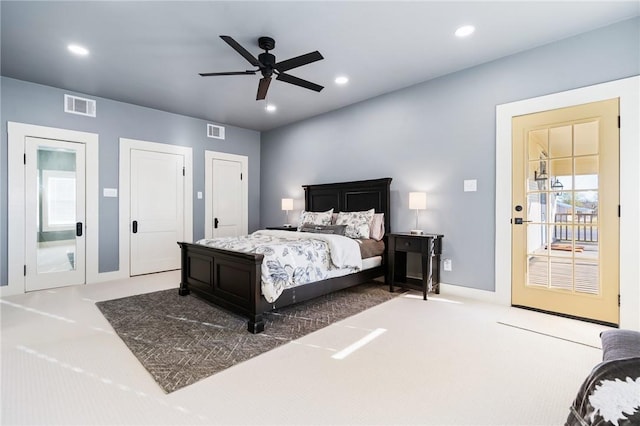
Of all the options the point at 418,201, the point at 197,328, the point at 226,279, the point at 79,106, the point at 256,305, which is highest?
the point at 79,106

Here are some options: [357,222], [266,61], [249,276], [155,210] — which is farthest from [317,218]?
[155,210]

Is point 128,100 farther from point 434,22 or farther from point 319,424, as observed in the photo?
point 319,424

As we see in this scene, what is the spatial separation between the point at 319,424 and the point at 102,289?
401cm

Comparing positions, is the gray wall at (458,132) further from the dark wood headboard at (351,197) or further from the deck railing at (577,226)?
the deck railing at (577,226)

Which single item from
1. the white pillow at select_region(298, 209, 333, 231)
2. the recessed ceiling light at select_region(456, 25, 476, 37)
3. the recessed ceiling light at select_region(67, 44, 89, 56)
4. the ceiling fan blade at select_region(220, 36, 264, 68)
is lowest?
the white pillow at select_region(298, 209, 333, 231)

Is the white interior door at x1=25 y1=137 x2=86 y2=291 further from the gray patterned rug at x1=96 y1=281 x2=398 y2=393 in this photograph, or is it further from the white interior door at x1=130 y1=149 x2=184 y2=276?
the gray patterned rug at x1=96 y1=281 x2=398 y2=393

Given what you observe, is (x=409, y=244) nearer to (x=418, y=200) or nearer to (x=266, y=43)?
(x=418, y=200)

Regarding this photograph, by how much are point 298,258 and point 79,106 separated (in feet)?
13.5

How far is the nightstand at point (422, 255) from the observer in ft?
12.4

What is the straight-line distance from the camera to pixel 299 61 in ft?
9.50

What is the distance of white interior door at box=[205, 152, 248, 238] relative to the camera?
6.02 meters

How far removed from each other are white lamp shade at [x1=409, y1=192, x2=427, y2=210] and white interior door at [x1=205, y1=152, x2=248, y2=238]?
12.5ft

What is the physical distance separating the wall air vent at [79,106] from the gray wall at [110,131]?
6cm

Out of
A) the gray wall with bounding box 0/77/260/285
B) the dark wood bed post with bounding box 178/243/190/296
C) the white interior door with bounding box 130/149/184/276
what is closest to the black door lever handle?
the dark wood bed post with bounding box 178/243/190/296
